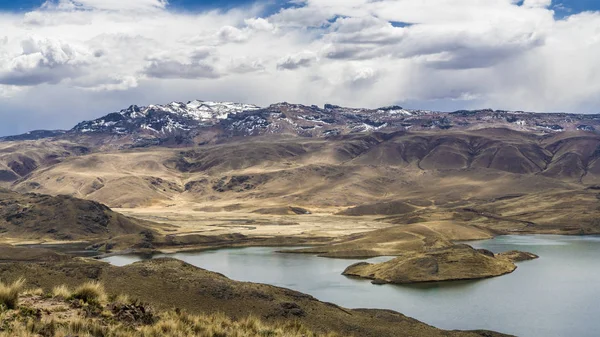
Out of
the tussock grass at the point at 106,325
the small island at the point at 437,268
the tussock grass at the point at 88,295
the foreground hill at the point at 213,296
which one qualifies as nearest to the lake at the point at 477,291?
the small island at the point at 437,268

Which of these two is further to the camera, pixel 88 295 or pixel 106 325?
pixel 88 295

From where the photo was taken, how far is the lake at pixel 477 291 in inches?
2361

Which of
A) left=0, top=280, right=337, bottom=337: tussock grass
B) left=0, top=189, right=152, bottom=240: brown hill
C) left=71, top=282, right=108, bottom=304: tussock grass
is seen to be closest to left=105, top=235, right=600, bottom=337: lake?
left=0, top=280, right=337, bottom=337: tussock grass

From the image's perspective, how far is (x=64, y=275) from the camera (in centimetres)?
4553

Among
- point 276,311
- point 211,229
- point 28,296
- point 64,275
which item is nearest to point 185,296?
point 276,311

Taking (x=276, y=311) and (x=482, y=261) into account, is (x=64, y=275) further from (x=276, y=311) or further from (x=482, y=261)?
(x=482, y=261)

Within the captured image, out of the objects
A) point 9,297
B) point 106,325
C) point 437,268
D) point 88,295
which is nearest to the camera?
point 106,325

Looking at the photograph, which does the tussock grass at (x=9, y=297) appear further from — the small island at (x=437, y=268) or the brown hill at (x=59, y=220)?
the brown hill at (x=59, y=220)

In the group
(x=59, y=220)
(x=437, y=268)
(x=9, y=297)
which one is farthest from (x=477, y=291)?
(x=59, y=220)

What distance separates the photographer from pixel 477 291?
79.4 metres

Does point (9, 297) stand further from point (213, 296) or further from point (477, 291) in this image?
point (477, 291)

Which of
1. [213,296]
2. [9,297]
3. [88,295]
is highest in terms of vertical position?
[9,297]

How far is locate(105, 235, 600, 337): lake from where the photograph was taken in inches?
2361

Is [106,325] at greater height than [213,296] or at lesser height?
greater
